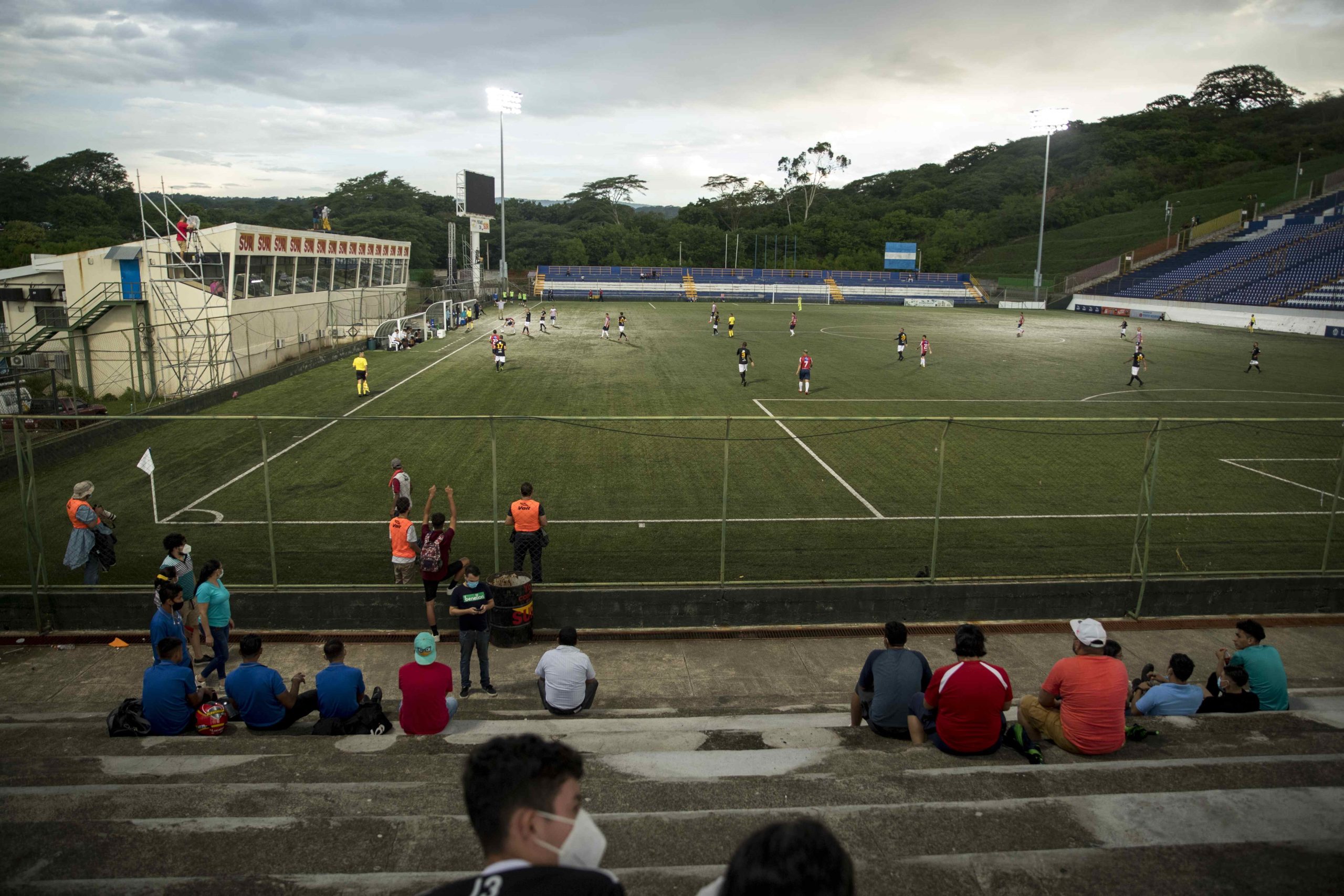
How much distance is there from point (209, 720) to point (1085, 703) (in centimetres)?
722

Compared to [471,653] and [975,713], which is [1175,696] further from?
[471,653]

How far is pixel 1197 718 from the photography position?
650cm

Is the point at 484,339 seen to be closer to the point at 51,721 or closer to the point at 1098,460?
the point at 1098,460

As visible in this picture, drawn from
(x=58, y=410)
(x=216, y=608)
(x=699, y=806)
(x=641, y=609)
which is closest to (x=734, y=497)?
(x=641, y=609)

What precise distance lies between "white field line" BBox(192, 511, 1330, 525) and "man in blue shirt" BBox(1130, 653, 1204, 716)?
7660 millimetres

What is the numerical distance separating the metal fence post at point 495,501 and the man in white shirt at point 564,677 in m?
2.83

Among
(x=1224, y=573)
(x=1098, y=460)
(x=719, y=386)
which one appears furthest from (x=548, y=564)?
(x=719, y=386)

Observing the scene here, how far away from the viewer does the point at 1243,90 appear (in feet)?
471

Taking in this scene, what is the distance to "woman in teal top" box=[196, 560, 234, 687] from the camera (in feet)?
31.1

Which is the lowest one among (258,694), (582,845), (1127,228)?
(258,694)

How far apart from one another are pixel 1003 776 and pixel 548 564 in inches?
354

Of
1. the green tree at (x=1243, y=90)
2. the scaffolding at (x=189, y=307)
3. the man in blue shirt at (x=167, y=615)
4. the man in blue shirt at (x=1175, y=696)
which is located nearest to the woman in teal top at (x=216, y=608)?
the man in blue shirt at (x=167, y=615)

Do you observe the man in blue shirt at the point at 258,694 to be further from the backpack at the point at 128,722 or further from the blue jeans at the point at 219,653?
the blue jeans at the point at 219,653

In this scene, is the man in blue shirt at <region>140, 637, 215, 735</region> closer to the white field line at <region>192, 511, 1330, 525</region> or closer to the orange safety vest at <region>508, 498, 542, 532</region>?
the orange safety vest at <region>508, 498, 542, 532</region>
